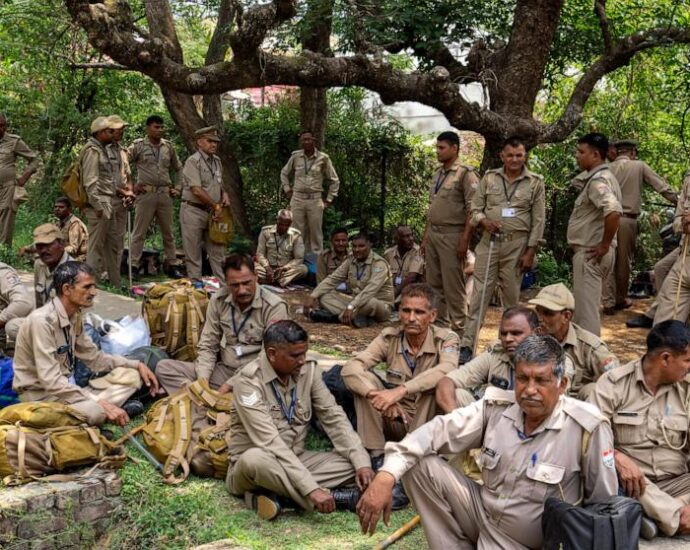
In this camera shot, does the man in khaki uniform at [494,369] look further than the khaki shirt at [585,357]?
No

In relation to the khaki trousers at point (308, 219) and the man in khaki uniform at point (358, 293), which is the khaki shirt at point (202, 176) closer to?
the khaki trousers at point (308, 219)

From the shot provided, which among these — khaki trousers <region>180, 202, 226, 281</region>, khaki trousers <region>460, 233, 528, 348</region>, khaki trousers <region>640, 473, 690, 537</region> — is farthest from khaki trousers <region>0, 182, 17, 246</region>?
khaki trousers <region>640, 473, 690, 537</region>

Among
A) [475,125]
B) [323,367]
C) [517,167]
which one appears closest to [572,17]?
[475,125]

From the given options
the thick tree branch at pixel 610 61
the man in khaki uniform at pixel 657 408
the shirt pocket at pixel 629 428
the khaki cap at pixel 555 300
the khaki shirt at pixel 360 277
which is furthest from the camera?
the thick tree branch at pixel 610 61

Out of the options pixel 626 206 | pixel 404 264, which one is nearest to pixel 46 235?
pixel 404 264

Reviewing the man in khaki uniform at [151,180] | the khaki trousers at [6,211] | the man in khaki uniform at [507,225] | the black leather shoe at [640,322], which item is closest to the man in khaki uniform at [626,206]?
the black leather shoe at [640,322]

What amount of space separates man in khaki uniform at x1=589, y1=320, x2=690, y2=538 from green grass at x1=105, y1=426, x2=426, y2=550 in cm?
124

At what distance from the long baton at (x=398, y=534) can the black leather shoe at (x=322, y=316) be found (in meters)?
4.38

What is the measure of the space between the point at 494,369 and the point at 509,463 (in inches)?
49.3

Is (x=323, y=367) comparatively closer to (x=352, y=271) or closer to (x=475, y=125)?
(x=352, y=271)

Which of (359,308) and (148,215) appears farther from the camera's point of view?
(148,215)

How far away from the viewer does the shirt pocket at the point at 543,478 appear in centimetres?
370

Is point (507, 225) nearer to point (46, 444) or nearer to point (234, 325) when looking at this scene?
point (234, 325)

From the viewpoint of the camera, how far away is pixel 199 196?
9.73 meters
